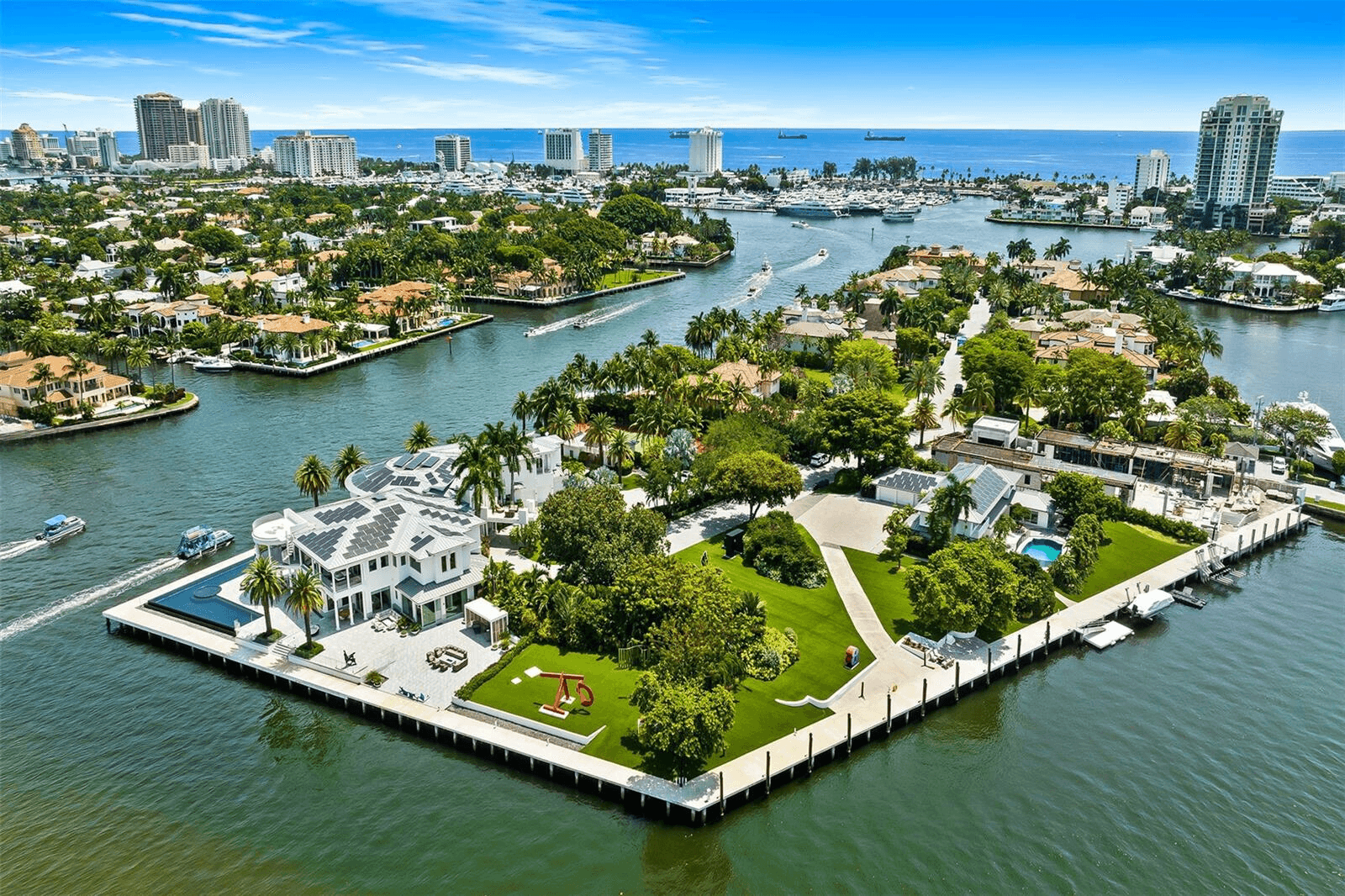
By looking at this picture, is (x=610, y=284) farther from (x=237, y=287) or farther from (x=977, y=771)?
(x=977, y=771)

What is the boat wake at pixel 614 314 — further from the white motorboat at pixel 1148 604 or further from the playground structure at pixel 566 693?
the playground structure at pixel 566 693

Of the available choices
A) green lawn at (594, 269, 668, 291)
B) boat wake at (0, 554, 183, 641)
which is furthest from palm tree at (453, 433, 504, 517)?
green lawn at (594, 269, 668, 291)

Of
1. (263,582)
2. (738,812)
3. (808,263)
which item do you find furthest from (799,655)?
(808,263)

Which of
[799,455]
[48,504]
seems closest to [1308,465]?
[799,455]

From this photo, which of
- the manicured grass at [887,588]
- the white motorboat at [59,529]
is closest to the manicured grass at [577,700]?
the manicured grass at [887,588]

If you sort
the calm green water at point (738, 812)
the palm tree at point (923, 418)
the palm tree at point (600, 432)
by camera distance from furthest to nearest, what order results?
the palm tree at point (923, 418), the palm tree at point (600, 432), the calm green water at point (738, 812)
